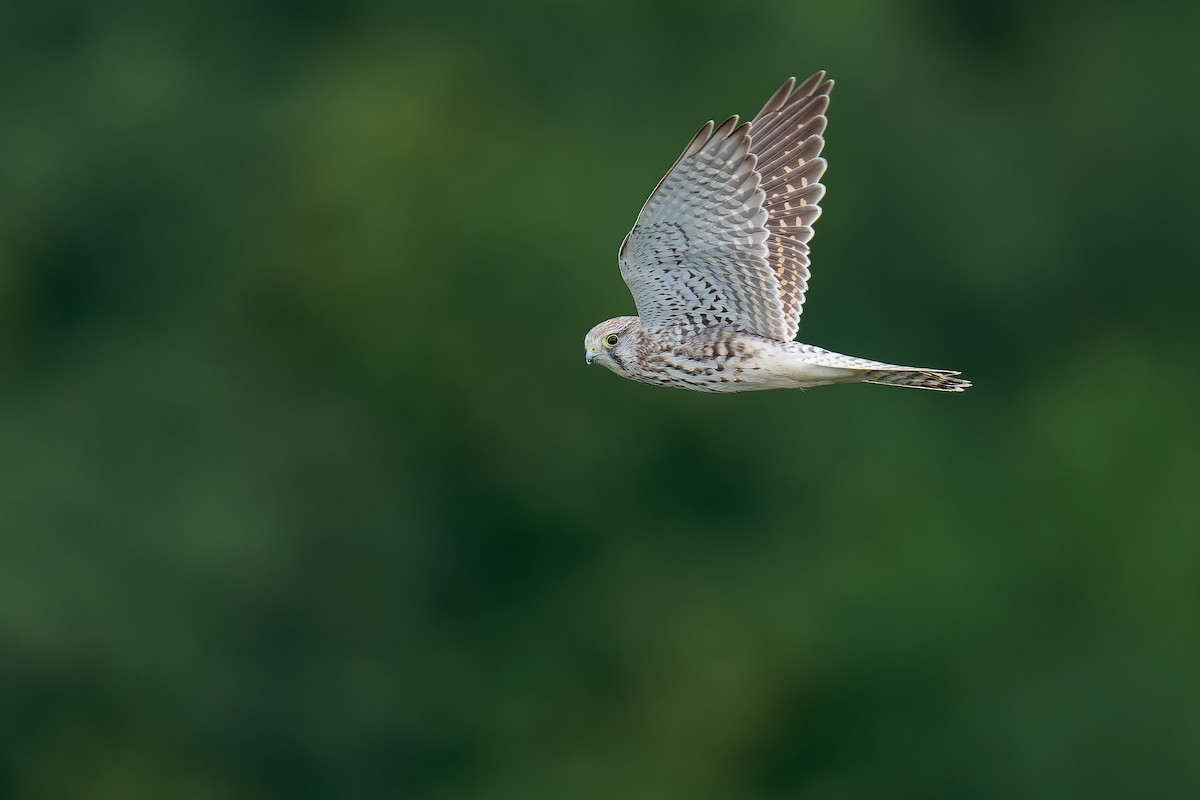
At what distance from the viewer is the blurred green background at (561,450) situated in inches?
1395

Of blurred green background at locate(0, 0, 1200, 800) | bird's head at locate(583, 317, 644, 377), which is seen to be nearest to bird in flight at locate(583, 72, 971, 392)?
bird's head at locate(583, 317, 644, 377)

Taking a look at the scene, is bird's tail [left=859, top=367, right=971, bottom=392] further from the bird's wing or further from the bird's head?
the bird's head

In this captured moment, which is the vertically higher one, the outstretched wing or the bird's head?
the outstretched wing

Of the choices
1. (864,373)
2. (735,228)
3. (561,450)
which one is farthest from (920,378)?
(561,450)

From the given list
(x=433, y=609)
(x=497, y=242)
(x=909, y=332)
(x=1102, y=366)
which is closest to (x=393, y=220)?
(x=497, y=242)

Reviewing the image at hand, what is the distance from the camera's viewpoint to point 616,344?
1243 cm

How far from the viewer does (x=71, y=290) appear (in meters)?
45.8

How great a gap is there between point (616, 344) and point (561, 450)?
26.0 metres

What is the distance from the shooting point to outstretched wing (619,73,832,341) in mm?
11688

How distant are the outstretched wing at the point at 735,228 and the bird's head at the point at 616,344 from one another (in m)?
0.10

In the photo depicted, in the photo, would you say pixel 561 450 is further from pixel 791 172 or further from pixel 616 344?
pixel 616 344

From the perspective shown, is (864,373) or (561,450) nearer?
(864,373)

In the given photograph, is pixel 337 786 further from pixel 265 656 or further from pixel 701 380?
pixel 701 380

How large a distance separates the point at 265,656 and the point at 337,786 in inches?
109
